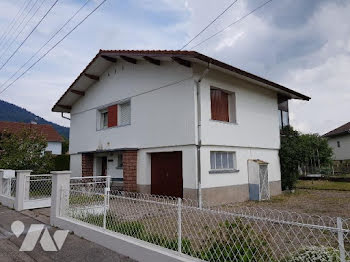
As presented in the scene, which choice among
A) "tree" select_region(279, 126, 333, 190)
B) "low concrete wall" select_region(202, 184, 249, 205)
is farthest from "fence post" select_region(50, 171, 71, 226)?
"tree" select_region(279, 126, 333, 190)

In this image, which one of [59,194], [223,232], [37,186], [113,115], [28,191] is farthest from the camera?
[113,115]

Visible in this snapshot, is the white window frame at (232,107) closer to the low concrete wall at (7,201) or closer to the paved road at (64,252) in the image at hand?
the paved road at (64,252)

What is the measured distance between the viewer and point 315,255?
9.69ft

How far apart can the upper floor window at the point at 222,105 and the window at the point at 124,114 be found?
13.1 feet

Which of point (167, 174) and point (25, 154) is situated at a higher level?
point (25, 154)

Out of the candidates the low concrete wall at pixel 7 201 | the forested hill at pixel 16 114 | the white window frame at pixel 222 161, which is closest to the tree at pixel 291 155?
the white window frame at pixel 222 161

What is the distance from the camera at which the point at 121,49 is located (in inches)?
448

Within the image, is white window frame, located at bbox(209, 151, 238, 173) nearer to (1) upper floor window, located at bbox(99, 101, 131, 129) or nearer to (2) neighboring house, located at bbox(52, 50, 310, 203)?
(2) neighboring house, located at bbox(52, 50, 310, 203)

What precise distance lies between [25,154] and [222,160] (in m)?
9.05

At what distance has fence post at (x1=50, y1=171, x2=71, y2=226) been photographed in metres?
6.53

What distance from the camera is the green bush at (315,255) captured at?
9.44ft

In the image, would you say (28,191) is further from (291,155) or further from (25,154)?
(291,155)

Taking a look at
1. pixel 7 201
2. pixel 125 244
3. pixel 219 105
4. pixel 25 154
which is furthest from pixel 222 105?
pixel 25 154

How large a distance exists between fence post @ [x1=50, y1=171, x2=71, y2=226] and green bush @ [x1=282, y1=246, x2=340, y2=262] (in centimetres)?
521
